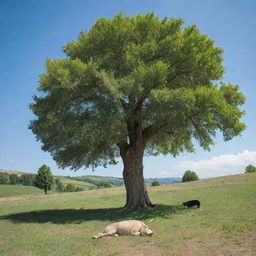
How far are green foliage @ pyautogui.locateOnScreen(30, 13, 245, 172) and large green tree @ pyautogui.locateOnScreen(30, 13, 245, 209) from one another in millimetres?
80

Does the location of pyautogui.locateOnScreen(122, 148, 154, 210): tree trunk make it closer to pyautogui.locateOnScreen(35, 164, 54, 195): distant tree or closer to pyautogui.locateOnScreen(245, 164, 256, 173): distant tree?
pyautogui.locateOnScreen(35, 164, 54, 195): distant tree

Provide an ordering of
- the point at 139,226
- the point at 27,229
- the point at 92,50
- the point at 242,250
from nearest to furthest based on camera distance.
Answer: the point at 242,250 → the point at 139,226 → the point at 27,229 → the point at 92,50

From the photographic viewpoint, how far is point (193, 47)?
77.5 feet

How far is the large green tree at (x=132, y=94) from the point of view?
70.4ft

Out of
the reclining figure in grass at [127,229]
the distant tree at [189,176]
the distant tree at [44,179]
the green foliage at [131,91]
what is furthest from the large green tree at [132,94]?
the distant tree at [189,176]

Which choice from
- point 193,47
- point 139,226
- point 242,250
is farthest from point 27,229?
point 193,47

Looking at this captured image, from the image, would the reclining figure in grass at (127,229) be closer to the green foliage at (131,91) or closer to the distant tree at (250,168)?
the green foliage at (131,91)

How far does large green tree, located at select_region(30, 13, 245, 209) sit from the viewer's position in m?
21.5

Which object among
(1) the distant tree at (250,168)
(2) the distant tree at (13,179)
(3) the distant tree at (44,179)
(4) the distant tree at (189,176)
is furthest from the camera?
(2) the distant tree at (13,179)

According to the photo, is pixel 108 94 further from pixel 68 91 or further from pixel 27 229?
pixel 27 229

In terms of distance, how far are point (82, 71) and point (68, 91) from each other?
2.07 metres

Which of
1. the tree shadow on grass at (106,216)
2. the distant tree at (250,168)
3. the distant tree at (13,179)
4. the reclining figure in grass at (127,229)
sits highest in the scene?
the distant tree at (13,179)

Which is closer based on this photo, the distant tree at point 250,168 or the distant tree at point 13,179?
the distant tree at point 250,168

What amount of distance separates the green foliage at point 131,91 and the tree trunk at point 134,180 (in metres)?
1.20
